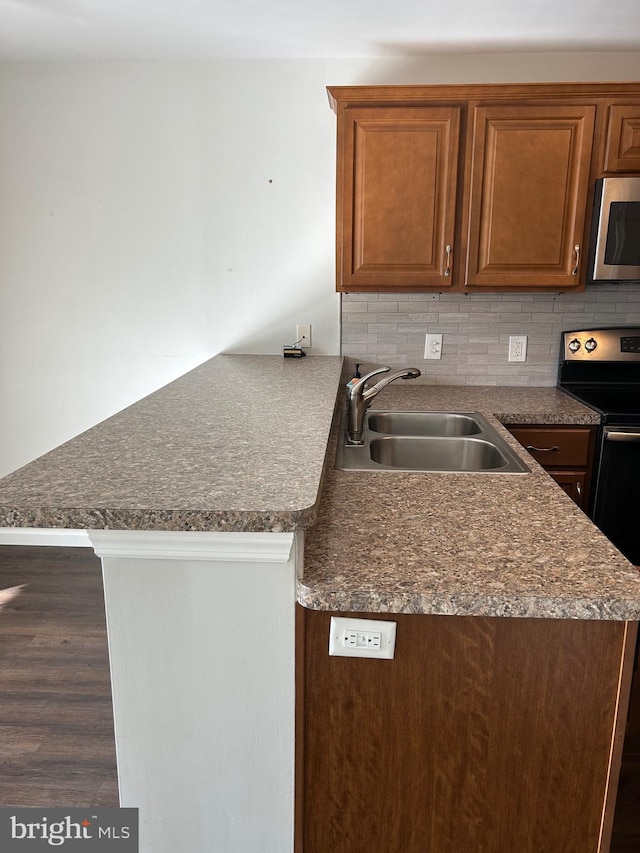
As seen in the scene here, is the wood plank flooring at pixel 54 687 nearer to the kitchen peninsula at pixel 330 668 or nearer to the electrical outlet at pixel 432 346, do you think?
the kitchen peninsula at pixel 330 668

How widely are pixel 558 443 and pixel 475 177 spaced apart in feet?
3.63

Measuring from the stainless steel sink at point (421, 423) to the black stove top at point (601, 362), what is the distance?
75 cm

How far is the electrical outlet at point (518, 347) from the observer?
298cm

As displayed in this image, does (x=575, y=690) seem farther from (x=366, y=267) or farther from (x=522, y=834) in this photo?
(x=366, y=267)

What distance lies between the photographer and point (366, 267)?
2617 millimetres

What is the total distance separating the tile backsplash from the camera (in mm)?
2943

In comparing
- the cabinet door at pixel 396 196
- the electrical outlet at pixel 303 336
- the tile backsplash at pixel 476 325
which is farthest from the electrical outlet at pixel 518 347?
the electrical outlet at pixel 303 336

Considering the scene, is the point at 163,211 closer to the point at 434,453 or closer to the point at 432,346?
the point at 432,346

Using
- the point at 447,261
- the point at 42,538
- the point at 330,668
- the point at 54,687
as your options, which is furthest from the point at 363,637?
the point at 42,538

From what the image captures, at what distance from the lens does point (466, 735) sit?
1.15m

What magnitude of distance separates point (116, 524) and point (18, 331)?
8.32 ft

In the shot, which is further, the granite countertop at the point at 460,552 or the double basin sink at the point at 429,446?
the double basin sink at the point at 429,446
